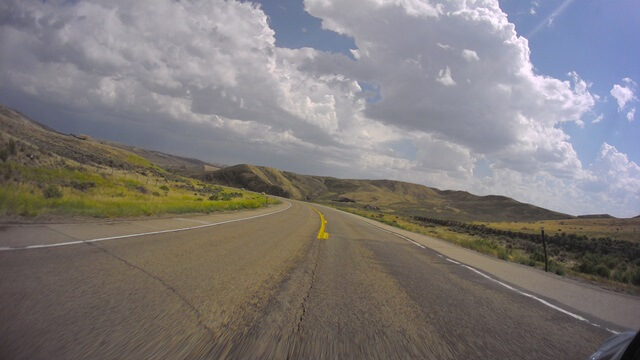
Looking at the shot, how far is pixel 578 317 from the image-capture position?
513 cm

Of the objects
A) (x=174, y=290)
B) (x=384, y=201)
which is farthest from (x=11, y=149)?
(x=384, y=201)

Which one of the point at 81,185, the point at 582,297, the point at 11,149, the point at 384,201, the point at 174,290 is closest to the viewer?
the point at 174,290

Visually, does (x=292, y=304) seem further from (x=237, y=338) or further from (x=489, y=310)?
(x=489, y=310)

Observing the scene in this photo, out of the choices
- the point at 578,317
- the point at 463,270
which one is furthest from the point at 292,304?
the point at 463,270

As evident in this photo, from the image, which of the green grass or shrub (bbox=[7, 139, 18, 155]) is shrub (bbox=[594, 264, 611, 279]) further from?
shrub (bbox=[7, 139, 18, 155])

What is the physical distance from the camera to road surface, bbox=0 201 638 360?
3057 mm

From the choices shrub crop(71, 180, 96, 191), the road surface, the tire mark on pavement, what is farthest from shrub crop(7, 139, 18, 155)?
the tire mark on pavement

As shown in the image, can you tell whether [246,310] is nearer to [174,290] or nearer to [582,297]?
[174,290]

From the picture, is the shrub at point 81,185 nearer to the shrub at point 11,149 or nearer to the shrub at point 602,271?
the shrub at point 11,149

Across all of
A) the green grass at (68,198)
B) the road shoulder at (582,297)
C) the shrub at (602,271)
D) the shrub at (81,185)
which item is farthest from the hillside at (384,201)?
the road shoulder at (582,297)

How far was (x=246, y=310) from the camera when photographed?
13.6 feet

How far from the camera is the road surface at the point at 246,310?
3.06 m

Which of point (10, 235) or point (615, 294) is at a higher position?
point (615, 294)

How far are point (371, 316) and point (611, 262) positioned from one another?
53.6 ft
